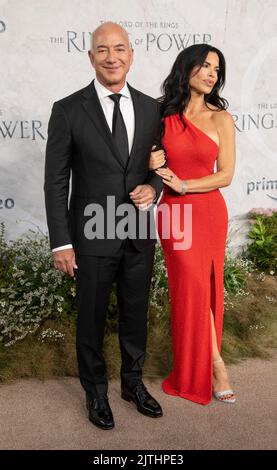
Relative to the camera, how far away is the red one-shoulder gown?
3.54 metres

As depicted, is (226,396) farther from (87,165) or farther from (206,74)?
(206,74)

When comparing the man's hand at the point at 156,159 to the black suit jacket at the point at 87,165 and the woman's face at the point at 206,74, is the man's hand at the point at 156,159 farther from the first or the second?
the woman's face at the point at 206,74

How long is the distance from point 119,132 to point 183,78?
2.17ft

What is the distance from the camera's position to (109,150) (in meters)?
3.11

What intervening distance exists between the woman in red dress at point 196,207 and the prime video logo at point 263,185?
2636mm

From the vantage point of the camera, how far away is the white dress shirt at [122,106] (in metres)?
3.17

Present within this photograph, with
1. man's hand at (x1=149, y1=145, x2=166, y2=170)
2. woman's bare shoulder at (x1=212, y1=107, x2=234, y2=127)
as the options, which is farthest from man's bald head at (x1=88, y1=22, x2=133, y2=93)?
woman's bare shoulder at (x1=212, y1=107, x2=234, y2=127)

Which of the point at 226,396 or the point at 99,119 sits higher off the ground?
the point at 99,119

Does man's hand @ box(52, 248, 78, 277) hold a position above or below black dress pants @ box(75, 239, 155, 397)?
above

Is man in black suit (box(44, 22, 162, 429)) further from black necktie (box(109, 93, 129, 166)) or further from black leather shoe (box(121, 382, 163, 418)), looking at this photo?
black leather shoe (box(121, 382, 163, 418))

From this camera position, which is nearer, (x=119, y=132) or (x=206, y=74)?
(x=119, y=132)

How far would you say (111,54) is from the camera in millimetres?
3055

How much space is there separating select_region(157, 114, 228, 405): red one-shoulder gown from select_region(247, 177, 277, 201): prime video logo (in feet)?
8.67

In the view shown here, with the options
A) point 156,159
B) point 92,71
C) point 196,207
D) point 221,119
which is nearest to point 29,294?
point 196,207
